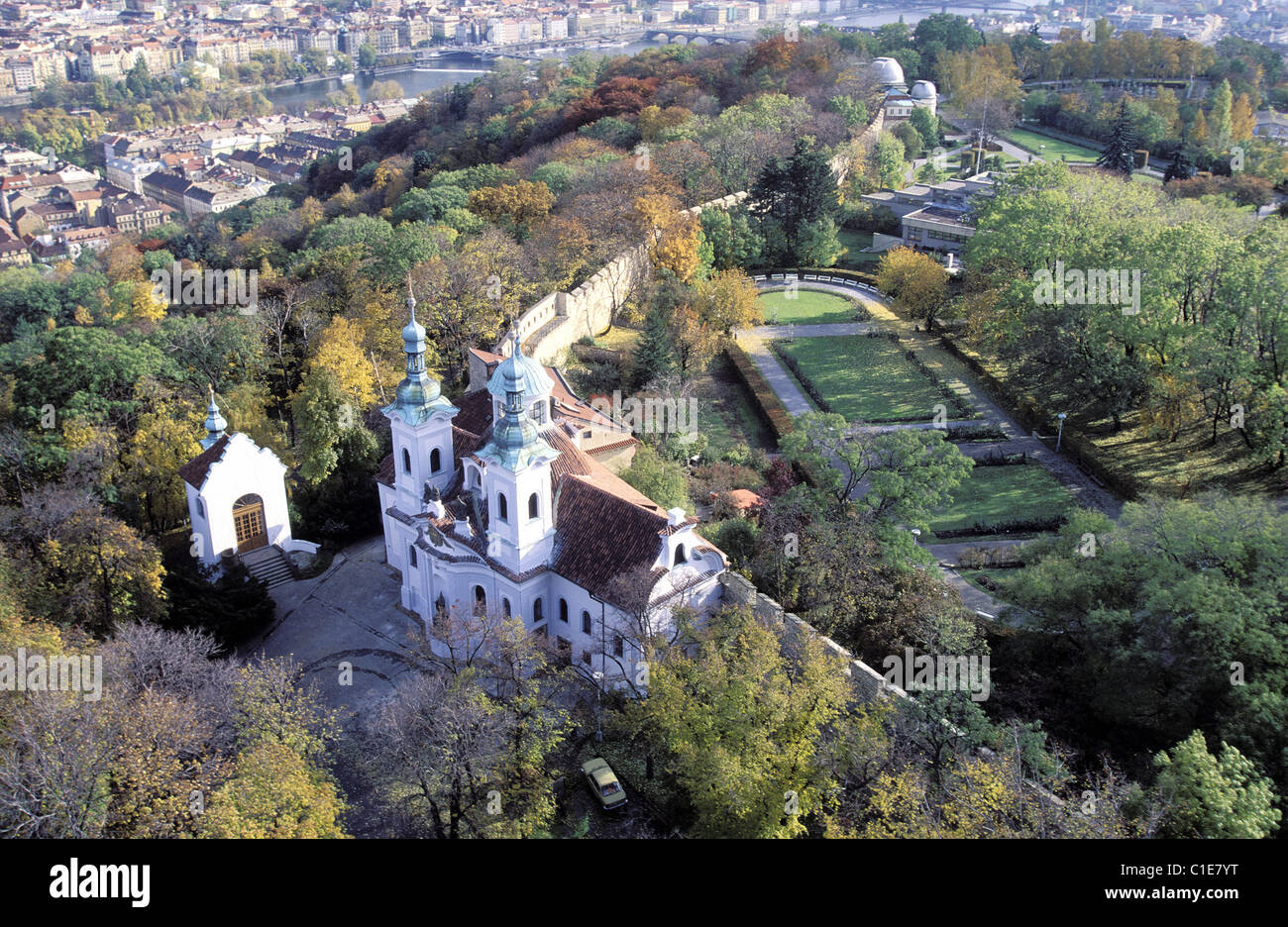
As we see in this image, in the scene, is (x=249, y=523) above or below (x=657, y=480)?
below

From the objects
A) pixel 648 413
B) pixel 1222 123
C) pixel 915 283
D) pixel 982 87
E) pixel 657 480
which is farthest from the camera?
pixel 982 87

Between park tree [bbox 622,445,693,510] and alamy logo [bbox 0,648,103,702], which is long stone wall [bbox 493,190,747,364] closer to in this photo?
park tree [bbox 622,445,693,510]

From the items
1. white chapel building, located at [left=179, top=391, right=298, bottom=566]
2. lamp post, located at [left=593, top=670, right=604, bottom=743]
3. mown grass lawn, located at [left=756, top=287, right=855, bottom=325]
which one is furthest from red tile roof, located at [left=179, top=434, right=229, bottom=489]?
mown grass lawn, located at [left=756, top=287, right=855, bottom=325]

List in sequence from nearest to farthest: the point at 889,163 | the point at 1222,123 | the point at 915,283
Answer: the point at 915,283
the point at 889,163
the point at 1222,123

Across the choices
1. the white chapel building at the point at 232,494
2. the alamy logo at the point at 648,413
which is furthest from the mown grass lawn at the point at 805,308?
the white chapel building at the point at 232,494

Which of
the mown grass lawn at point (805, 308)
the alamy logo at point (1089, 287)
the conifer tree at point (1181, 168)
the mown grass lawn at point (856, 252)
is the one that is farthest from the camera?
the conifer tree at point (1181, 168)

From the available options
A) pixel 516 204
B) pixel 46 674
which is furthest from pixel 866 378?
pixel 46 674

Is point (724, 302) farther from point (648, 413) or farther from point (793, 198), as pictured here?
point (793, 198)

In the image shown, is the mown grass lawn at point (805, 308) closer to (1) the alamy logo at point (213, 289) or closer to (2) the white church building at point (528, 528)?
(1) the alamy logo at point (213, 289)

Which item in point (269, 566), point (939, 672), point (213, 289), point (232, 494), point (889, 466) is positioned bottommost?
point (269, 566)
